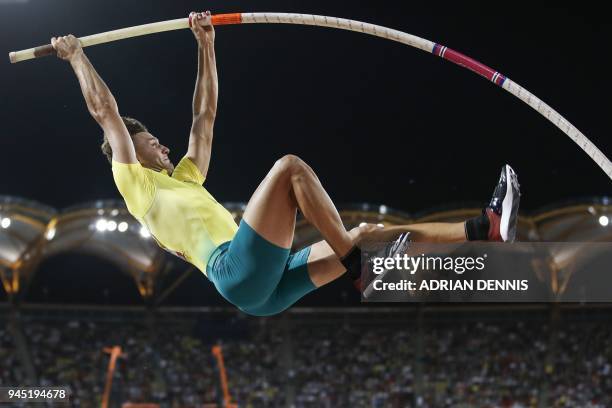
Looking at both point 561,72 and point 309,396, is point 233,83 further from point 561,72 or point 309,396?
point 309,396

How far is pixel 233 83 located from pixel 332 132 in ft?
8.92

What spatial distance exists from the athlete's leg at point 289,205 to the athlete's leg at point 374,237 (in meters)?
0.14

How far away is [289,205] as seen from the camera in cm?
428

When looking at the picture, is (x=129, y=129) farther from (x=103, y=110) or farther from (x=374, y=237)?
(x=374, y=237)

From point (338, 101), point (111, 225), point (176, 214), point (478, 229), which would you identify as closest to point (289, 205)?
Result: point (176, 214)

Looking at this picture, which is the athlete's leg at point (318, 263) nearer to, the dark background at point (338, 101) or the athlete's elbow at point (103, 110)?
the athlete's elbow at point (103, 110)

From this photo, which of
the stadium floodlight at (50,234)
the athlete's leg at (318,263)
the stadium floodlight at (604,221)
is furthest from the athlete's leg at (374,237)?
the stadium floodlight at (604,221)

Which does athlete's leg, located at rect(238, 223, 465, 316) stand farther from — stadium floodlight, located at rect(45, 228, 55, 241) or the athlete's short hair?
stadium floodlight, located at rect(45, 228, 55, 241)

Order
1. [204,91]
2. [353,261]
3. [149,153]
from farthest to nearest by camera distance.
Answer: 1. [204,91]
2. [149,153]
3. [353,261]

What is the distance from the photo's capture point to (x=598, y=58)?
11.9 meters

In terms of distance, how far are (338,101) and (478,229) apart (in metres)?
8.42

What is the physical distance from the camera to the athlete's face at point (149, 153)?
5195 mm

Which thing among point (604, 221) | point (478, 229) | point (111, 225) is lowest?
point (478, 229)

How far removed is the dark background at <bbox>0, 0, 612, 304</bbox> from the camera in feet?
32.6
